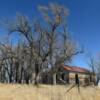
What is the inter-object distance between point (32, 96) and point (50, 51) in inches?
965

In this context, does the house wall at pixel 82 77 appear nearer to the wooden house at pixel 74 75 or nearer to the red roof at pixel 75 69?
the wooden house at pixel 74 75

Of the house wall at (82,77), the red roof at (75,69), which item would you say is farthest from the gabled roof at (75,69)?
the house wall at (82,77)

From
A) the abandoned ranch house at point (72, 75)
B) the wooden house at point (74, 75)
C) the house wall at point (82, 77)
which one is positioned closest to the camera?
the abandoned ranch house at point (72, 75)

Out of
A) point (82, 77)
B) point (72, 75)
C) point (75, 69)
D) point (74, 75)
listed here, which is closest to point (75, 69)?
point (75, 69)

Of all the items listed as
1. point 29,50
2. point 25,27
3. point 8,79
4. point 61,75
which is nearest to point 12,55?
point 29,50

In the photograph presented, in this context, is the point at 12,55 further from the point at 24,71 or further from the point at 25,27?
the point at 24,71

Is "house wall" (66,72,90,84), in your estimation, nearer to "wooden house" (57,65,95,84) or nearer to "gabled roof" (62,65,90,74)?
"wooden house" (57,65,95,84)

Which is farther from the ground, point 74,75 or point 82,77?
point 74,75

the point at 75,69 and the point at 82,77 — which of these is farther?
the point at 82,77

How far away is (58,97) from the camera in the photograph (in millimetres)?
15047

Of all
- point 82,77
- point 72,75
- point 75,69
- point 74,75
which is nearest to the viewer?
point 72,75

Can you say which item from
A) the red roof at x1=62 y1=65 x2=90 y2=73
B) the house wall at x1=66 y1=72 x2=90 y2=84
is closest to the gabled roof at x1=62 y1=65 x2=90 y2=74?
the red roof at x1=62 y1=65 x2=90 y2=73

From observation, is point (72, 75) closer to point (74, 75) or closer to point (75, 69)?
point (74, 75)

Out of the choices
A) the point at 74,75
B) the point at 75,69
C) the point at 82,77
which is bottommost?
the point at 82,77
